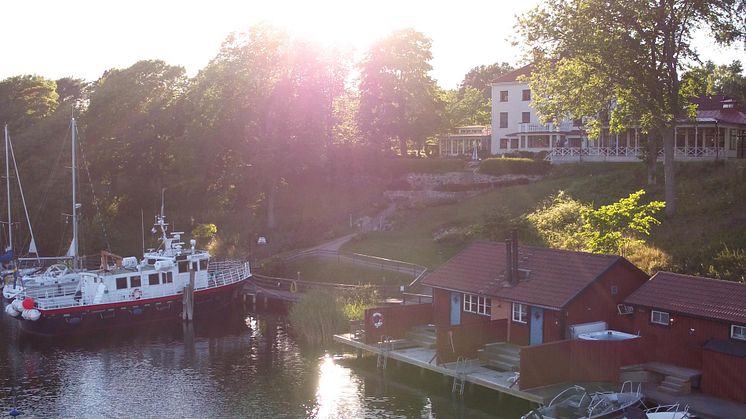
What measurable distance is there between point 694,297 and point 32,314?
33.8 m

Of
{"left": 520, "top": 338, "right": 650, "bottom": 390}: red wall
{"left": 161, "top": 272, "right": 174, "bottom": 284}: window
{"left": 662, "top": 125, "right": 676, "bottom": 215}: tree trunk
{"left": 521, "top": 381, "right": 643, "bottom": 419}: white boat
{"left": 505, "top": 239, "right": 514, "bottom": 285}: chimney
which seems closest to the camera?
{"left": 521, "top": 381, "right": 643, "bottom": 419}: white boat

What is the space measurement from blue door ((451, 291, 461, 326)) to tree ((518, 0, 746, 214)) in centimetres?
1848

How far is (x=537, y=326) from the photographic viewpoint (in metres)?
31.2

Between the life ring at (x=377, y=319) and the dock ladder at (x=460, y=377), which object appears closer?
the dock ladder at (x=460, y=377)

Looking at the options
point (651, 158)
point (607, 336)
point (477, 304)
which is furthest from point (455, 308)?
point (651, 158)

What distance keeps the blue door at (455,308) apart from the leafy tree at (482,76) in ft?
370

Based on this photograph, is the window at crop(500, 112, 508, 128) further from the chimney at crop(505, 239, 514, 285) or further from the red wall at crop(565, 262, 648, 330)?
the red wall at crop(565, 262, 648, 330)

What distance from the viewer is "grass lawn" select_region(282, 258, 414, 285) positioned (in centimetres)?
4869

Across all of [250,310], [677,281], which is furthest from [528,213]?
[677,281]

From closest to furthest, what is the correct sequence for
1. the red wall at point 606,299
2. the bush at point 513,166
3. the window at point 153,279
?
the red wall at point 606,299, the window at point 153,279, the bush at point 513,166

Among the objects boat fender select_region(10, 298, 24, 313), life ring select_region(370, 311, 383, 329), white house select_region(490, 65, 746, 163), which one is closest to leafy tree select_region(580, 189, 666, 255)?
life ring select_region(370, 311, 383, 329)

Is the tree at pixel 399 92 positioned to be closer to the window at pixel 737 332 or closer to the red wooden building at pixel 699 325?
the red wooden building at pixel 699 325

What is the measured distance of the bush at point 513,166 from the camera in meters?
65.4

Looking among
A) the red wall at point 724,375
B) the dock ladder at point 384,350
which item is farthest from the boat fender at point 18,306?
the red wall at point 724,375
